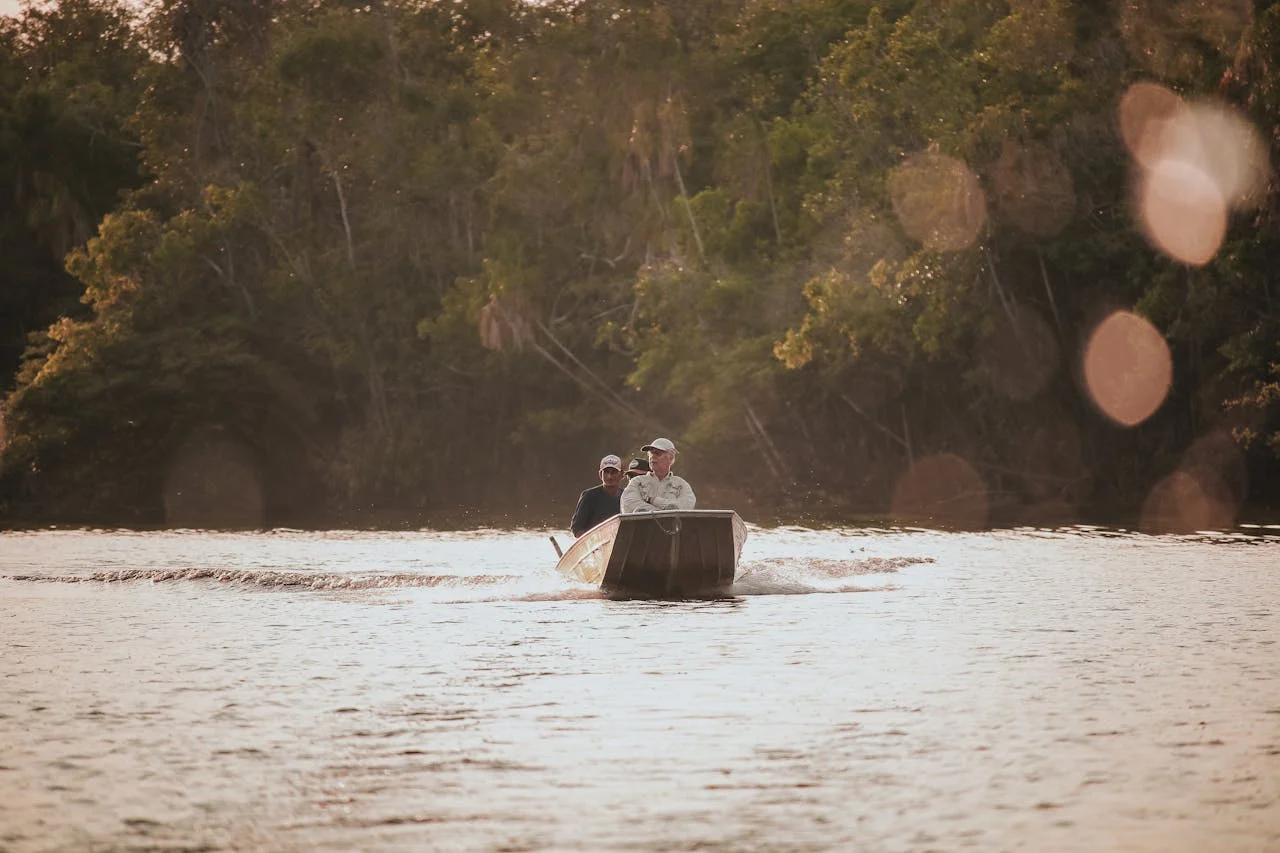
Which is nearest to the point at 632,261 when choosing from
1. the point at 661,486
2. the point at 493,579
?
the point at 493,579

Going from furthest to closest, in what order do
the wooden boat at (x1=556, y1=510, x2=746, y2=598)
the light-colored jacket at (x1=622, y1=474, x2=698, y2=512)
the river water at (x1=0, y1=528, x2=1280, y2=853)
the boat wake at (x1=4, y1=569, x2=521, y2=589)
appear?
the boat wake at (x1=4, y1=569, x2=521, y2=589)
the light-colored jacket at (x1=622, y1=474, x2=698, y2=512)
the wooden boat at (x1=556, y1=510, x2=746, y2=598)
the river water at (x1=0, y1=528, x2=1280, y2=853)

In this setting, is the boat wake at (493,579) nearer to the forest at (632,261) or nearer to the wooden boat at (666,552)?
the wooden boat at (666,552)

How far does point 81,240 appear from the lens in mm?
57750

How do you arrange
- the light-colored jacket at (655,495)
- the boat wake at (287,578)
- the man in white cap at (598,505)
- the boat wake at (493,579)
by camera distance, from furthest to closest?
the boat wake at (287,578), the man in white cap at (598,505), the boat wake at (493,579), the light-colored jacket at (655,495)

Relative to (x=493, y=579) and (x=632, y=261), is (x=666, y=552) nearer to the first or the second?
(x=493, y=579)

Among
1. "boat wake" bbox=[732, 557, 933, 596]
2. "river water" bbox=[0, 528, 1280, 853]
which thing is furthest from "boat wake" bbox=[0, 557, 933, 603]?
"river water" bbox=[0, 528, 1280, 853]

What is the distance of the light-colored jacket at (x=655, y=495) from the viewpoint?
64.2 feet

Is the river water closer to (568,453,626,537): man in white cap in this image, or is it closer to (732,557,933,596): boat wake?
(732,557,933,596): boat wake

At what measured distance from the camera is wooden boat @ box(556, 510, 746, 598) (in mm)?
Answer: 19047

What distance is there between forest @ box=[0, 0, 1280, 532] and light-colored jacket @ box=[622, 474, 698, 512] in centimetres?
1600

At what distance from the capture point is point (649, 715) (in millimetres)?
11719

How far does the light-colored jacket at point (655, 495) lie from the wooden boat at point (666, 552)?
1.15ft

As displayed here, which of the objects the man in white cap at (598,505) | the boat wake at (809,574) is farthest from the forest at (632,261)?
the man in white cap at (598,505)

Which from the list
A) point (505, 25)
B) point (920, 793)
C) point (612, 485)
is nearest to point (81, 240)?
point (505, 25)
